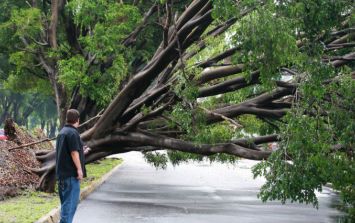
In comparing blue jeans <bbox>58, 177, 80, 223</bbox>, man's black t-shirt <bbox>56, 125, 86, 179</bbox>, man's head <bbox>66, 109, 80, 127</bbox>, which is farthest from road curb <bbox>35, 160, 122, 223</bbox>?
man's head <bbox>66, 109, 80, 127</bbox>

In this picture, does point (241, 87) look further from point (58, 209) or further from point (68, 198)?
point (68, 198)

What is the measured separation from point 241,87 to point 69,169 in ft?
23.2

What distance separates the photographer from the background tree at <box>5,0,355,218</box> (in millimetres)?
10586

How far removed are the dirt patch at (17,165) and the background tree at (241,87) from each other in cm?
46

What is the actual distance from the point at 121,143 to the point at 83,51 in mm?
6877

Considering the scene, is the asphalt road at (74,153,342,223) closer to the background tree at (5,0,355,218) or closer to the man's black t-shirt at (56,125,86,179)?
the background tree at (5,0,355,218)

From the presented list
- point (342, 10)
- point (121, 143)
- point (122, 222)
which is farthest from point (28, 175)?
point (342, 10)

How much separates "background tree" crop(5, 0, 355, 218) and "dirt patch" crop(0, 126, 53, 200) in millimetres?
457

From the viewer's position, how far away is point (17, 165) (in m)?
17.2

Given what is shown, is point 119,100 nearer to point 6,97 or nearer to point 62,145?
point 62,145

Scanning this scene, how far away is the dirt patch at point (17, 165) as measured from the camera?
16.1 metres

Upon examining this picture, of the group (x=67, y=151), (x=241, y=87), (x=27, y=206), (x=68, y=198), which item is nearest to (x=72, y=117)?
(x=67, y=151)

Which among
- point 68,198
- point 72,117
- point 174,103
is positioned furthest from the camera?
point 174,103

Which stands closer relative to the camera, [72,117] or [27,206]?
[72,117]
